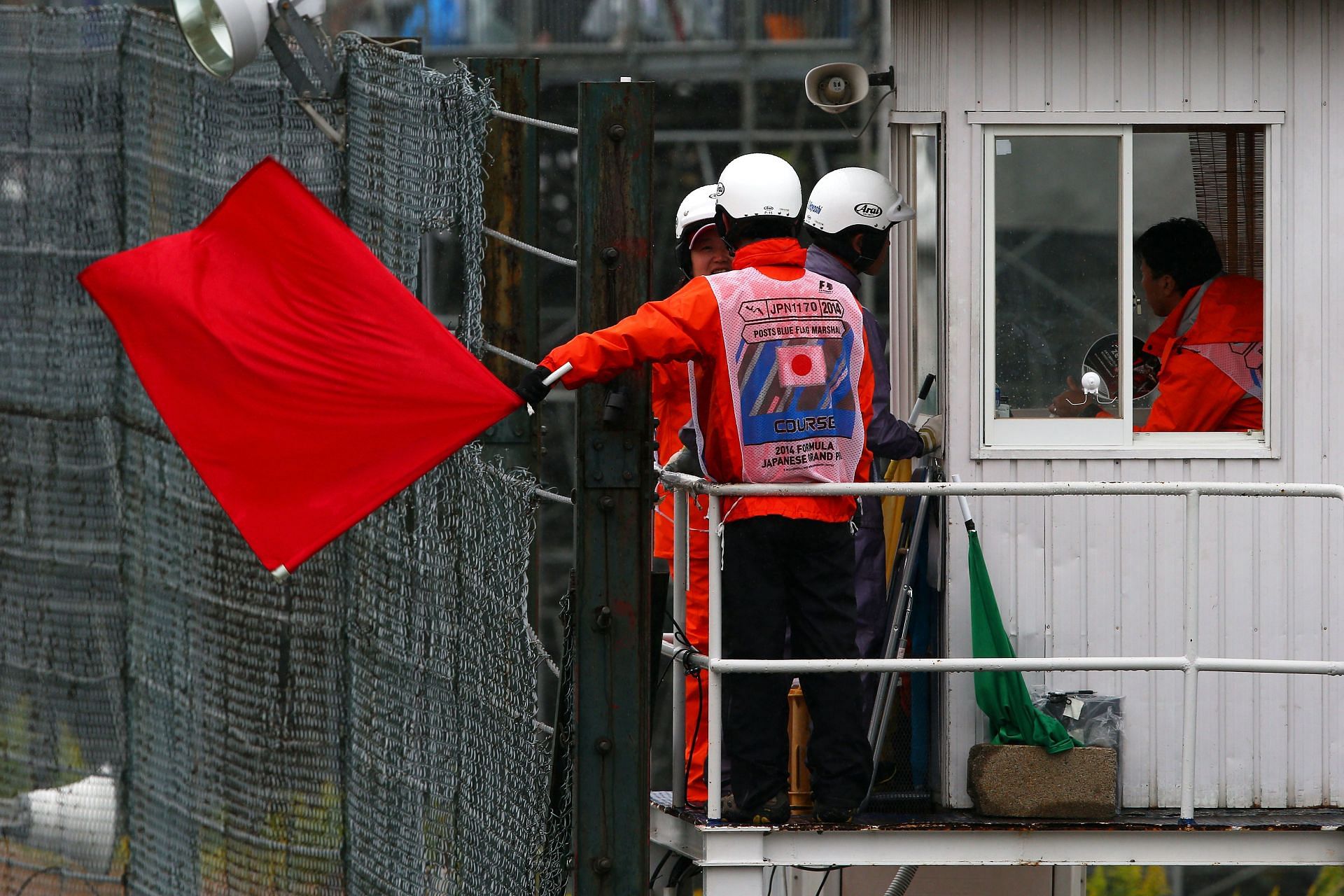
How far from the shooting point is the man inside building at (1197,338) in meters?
6.80

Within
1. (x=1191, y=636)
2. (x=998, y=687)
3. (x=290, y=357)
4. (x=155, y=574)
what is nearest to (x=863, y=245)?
(x=998, y=687)

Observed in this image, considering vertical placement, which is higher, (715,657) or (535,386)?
(535,386)

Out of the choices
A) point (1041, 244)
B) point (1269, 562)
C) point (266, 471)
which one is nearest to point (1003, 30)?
point (1041, 244)

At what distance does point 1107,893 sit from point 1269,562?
11.7 m

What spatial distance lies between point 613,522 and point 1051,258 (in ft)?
6.54

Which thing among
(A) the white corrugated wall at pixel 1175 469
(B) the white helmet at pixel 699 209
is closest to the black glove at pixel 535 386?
(A) the white corrugated wall at pixel 1175 469

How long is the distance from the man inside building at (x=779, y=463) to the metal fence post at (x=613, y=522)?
0.84ft

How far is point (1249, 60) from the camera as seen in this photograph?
6.71 metres

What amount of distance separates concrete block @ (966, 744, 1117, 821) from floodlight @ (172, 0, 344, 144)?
291cm

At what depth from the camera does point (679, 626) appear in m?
6.24

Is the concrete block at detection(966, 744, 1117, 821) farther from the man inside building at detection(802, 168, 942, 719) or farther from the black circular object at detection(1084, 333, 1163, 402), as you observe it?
the black circular object at detection(1084, 333, 1163, 402)

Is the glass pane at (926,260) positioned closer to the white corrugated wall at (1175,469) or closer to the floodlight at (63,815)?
the white corrugated wall at (1175,469)

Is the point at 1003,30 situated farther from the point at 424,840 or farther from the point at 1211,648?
the point at 424,840

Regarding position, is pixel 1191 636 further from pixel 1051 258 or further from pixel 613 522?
pixel 613 522
